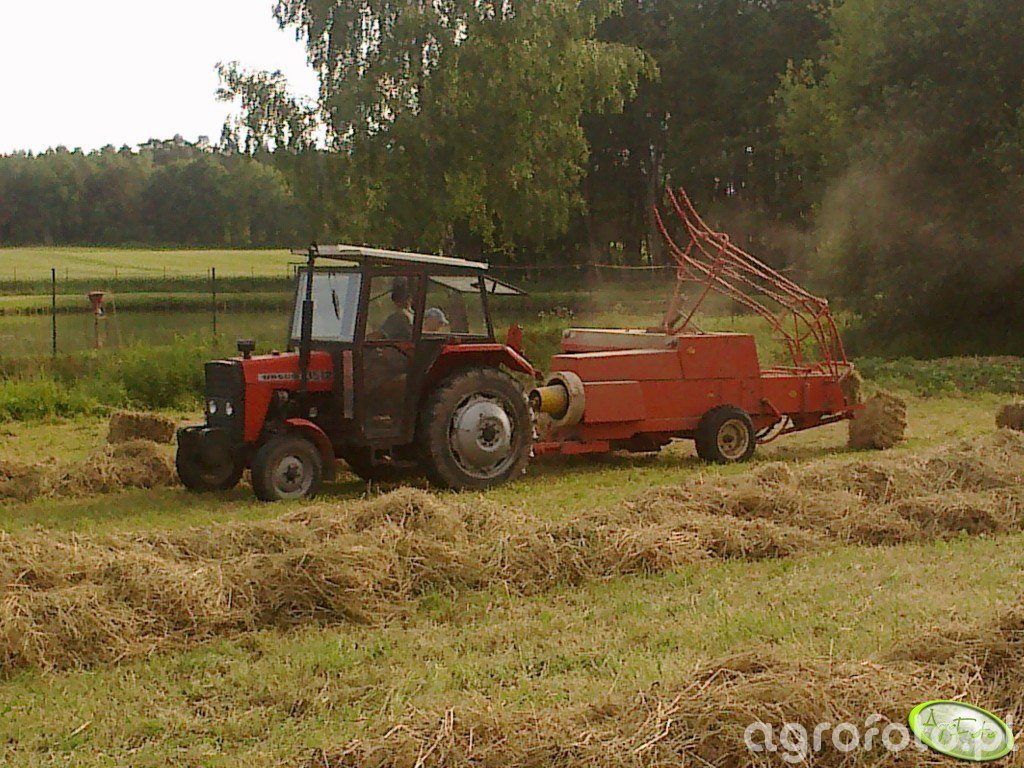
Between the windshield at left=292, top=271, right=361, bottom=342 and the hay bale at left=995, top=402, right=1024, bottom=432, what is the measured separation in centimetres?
648

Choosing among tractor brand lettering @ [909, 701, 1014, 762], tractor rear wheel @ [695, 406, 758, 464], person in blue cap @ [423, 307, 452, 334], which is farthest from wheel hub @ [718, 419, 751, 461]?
tractor brand lettering @ [909, 701, 1014, 762]

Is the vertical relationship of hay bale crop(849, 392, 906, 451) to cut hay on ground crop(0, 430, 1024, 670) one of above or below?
above

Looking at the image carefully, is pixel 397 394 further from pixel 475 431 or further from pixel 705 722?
pixel 705 722

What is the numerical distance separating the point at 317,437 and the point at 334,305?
3.54 feet

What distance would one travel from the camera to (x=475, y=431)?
9789mm

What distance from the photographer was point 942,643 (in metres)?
4.71

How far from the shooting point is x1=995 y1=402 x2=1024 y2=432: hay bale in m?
11.9

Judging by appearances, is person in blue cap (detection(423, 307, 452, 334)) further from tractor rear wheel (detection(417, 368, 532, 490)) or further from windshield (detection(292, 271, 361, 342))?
windshield (detection(292, 271, 361, 342))

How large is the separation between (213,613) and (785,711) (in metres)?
2.99

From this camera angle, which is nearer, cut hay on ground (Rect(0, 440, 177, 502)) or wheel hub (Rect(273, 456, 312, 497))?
wheel hub (Rect(273, 456, 312, 497))

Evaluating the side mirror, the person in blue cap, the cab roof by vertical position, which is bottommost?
the side mirror

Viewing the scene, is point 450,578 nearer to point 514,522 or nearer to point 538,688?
point 514,522

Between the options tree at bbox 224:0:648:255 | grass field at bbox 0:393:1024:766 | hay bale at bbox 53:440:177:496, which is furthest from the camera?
tree at bbox 224:0:648:255

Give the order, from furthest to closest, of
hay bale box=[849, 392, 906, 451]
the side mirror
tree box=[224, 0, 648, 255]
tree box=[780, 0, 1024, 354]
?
tree box=[224, 0, 648, 255], tree box=[780, 0, 1024, 354], hay bale box=[849, 392, 906, 451], the side mirror
